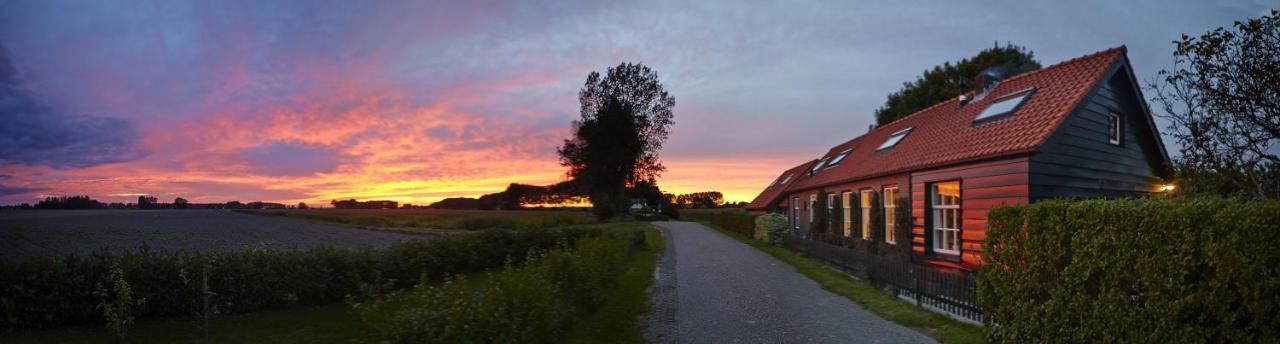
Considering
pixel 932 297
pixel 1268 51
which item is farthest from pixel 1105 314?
pixel 1268 51

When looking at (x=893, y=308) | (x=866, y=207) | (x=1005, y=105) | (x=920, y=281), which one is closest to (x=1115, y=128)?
(x=1005, y=105)

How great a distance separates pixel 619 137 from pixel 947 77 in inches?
1128

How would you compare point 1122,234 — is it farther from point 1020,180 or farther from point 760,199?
point 760,199

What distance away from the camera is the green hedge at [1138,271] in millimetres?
5750

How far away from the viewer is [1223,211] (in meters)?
5.99

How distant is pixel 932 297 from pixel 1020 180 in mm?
4006

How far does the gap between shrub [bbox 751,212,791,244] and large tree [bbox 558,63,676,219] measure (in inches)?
1170

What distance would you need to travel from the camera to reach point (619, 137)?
59.3m

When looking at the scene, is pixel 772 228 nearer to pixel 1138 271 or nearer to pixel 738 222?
pixel 738 222

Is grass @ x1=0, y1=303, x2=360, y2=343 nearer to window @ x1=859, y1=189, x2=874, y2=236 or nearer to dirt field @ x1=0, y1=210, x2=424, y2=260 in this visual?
dirt field @ x1=0, y1=210, x2=424, y2=260

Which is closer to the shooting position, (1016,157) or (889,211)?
(1016,157)

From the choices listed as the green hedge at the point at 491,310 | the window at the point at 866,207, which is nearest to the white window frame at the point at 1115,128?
the window at the point at 866,207

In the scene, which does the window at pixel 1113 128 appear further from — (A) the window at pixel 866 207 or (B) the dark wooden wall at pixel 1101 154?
(A) the window at pixel 866 207

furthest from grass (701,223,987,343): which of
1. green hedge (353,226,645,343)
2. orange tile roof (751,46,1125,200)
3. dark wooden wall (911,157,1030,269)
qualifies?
green hedge (353,226,645,343)
